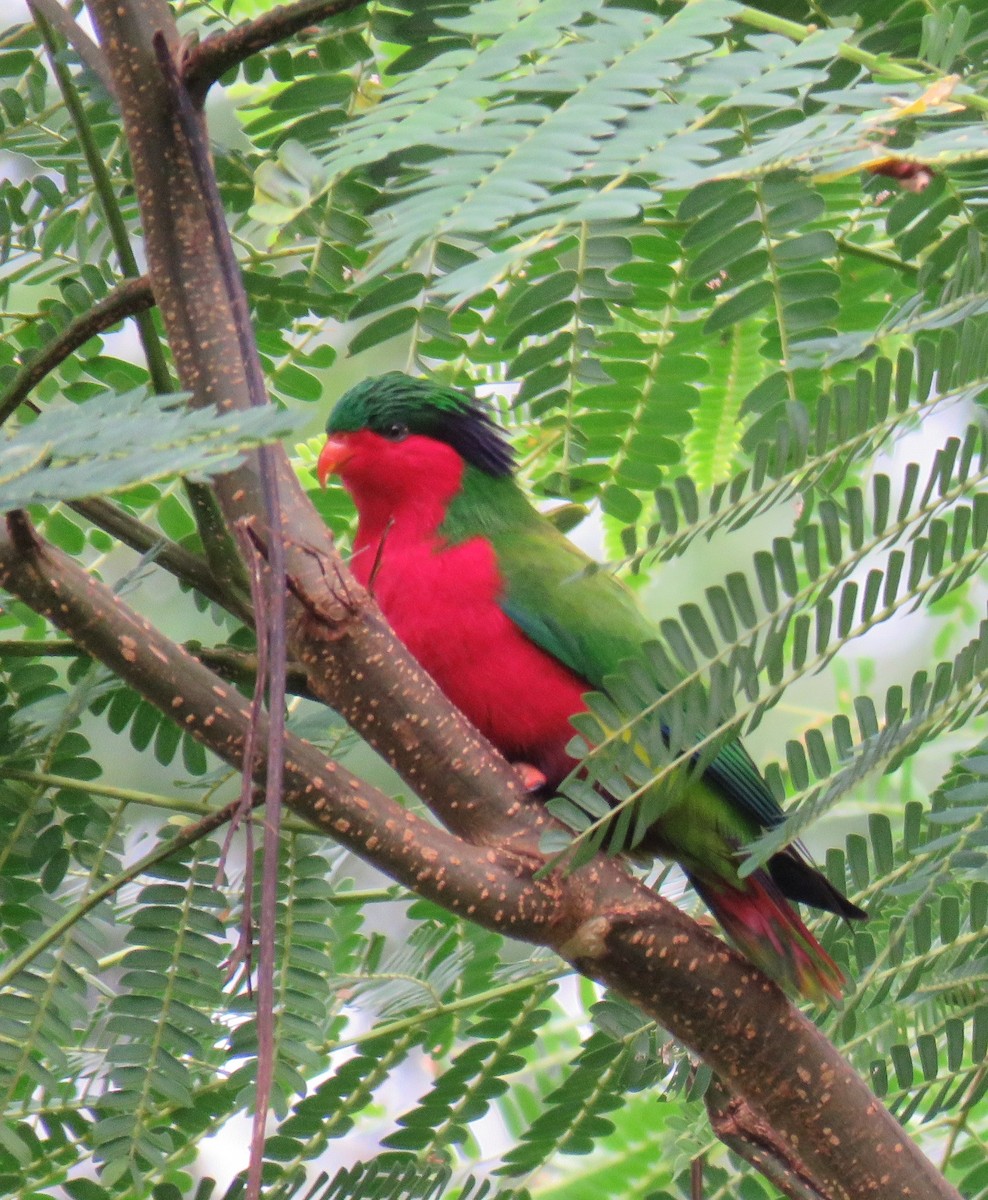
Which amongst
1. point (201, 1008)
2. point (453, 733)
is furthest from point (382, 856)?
point (201, 1008)

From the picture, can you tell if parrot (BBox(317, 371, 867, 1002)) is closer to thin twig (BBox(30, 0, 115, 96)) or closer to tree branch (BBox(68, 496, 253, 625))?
tree branch (BBox(68, 496, 253, 625))

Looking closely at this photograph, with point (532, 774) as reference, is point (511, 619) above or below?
above

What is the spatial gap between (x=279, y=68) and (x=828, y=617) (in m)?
1.12

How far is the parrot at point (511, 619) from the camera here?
1990 millimetres

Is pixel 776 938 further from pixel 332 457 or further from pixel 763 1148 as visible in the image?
pixel 332 457

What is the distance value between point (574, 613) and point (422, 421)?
557mm

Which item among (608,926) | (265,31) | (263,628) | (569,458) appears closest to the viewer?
(263,628)

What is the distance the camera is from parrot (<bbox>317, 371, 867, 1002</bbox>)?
1.99 meters

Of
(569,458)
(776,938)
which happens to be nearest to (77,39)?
(569,458)

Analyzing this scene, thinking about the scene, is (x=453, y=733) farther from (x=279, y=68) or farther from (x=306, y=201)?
(x=279, y=68)

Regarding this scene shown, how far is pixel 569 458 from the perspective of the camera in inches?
85.3

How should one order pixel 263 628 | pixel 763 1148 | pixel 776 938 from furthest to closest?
pixel 776 938 → pixel 763 1148 → pixel 263 628

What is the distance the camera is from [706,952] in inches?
63.7

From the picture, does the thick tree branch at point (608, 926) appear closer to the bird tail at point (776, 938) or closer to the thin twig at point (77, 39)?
the bird tail at point (776, 938)
